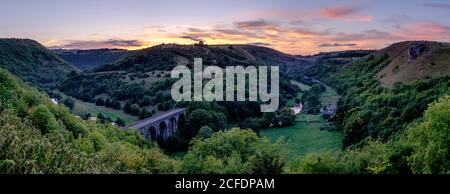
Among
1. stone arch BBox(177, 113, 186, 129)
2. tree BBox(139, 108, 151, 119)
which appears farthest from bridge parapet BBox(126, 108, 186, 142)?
tree BBox(139, 108, 151, 119)

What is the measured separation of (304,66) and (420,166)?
16446 centimetres

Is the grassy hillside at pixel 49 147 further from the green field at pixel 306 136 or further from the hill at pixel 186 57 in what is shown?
the hill at pixel 186 57

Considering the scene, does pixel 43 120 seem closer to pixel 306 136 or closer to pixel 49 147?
pixel 49 147

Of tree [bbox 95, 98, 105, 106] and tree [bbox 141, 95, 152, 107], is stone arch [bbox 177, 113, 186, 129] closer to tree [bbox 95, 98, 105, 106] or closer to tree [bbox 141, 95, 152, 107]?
tree [bbox 141, 95, 152, 107]

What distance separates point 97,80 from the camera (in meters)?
115

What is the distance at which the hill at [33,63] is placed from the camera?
341 feet

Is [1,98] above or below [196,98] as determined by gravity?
above

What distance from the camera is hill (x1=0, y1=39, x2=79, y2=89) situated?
341 feet

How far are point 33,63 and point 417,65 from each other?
9435cm

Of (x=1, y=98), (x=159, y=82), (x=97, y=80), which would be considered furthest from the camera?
(x=97, y=80)

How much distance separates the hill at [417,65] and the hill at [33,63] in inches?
2678

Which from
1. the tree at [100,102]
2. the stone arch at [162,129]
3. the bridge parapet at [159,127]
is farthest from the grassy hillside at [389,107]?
the tree at [100,102]

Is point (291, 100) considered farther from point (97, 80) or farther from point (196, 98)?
point (97, 80)
